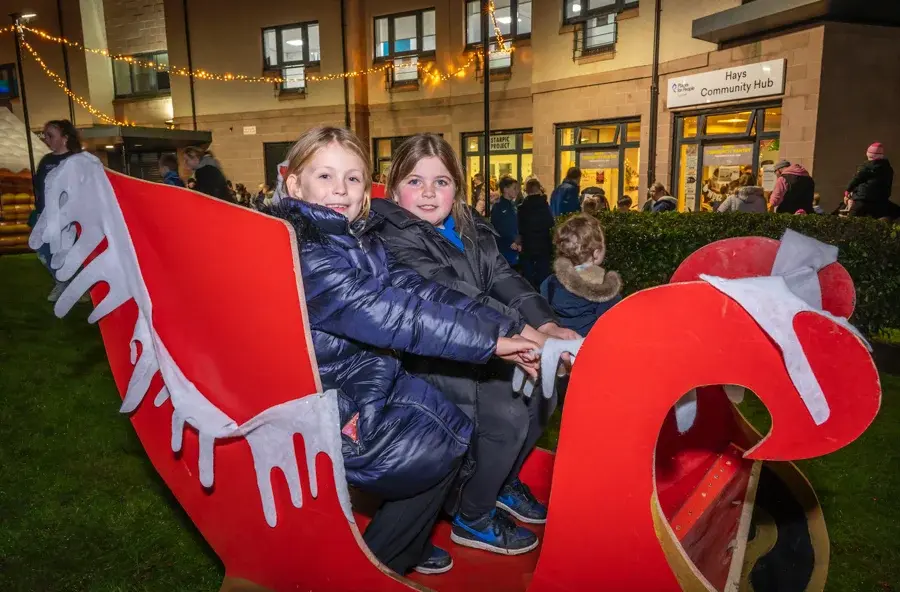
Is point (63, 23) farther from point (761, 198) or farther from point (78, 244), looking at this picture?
point (78, 244)

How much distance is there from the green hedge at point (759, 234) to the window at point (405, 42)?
12548 mm

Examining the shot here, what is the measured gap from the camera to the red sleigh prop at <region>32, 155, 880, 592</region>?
4.50ft

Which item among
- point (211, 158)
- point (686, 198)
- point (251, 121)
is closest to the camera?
point (211, 158)

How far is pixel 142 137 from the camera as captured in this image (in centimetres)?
1802

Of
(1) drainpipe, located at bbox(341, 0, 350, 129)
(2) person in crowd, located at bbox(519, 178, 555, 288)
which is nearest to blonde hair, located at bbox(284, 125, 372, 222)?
(2) person in crowd, located at bbox(519, 178, 555, 288)

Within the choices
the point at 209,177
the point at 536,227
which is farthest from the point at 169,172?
the point at 536,227

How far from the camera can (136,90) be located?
2262 cm

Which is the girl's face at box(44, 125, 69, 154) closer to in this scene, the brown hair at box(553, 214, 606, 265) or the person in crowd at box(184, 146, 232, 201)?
the person in crowd at box(184, 146, 232, 201)

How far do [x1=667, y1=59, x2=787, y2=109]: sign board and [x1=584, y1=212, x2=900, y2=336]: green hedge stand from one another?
604 cm

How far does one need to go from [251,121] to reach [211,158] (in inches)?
566

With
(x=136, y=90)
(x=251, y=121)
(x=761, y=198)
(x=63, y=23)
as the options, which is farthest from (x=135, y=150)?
(x=761, y=198)

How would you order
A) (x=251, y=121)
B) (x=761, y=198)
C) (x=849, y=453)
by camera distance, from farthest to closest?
(x=251, y=121) → (x=761, y=198) → (x=849, y=453)

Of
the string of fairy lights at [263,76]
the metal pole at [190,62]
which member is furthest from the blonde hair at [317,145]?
the metal pole at [190,62]

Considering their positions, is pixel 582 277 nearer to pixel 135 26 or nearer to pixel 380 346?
pixel 380 346
